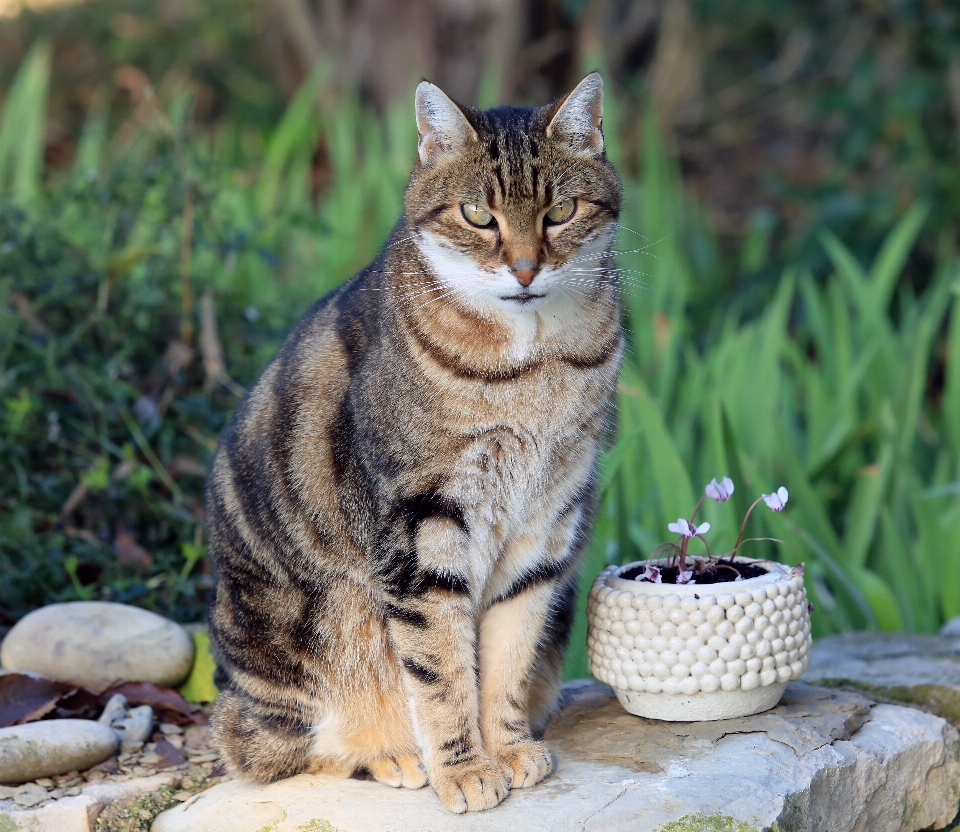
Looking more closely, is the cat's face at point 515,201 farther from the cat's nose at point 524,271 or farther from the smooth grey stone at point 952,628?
the smooth grey stone at point 952,628

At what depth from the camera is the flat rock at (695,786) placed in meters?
1.82

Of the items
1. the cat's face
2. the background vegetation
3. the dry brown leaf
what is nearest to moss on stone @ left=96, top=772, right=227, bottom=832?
the dry brown leaf

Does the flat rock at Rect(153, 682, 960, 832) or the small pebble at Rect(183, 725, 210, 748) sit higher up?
the small pebble at Rect(183, 725, 210, 748)

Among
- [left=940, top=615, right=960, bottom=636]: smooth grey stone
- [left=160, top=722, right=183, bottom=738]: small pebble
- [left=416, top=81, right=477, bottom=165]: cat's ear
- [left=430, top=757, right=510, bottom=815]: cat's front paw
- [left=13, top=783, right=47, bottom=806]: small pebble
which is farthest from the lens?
[left=940, top=615, right=960, bottom=636]: smooth grey stone

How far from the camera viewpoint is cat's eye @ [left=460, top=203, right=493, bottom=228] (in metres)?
1.95

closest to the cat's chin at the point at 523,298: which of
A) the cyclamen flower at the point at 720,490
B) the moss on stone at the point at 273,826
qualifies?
the cyclamen flower at the point at 720,490

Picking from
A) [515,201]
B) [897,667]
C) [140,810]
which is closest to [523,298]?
[515,201]

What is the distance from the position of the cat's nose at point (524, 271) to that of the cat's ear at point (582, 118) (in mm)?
290

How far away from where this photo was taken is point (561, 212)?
6.46 feet

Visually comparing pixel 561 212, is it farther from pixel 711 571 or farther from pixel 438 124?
pixel 711 571

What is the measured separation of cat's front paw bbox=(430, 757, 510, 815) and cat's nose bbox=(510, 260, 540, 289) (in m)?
0.82

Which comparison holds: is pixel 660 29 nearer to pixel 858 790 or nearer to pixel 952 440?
pixel 952 440

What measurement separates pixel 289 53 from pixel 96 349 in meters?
3.27

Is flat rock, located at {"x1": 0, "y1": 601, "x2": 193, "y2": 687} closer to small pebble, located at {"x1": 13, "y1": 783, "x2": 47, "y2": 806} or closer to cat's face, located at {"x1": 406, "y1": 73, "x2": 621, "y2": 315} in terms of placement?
small pebble, located at {"x1": 13, "y1": 783, "x2": 47, "y2": 806}
